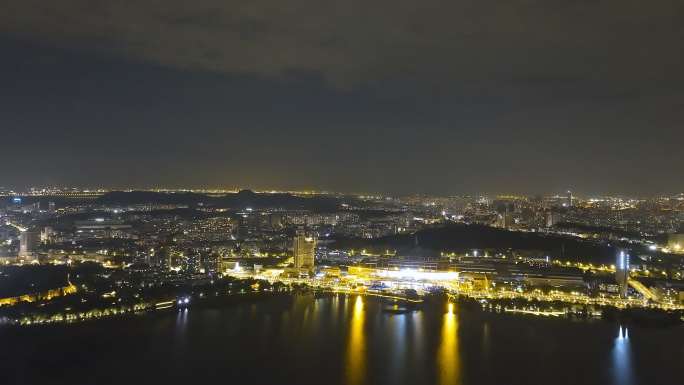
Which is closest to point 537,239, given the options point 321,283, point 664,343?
point 321,283

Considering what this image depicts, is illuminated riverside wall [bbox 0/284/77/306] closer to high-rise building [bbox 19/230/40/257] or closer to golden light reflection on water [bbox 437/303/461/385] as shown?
high-rise building [bbox 19/230/40/257]

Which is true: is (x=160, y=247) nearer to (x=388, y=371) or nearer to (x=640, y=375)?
(x=388, y=371)

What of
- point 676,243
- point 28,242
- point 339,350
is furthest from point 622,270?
point 28,242

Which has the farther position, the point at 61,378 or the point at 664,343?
the point at 664,343

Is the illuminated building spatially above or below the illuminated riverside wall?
above

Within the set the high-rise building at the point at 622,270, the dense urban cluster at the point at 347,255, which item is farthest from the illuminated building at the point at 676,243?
the high-rise building at the point at 622,270

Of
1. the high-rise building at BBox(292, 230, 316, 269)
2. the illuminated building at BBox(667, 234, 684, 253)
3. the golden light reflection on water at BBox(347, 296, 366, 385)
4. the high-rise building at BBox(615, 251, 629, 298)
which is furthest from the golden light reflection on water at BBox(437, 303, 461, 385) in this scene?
the illuminated building at BBox(667, 234, 684, 253)
